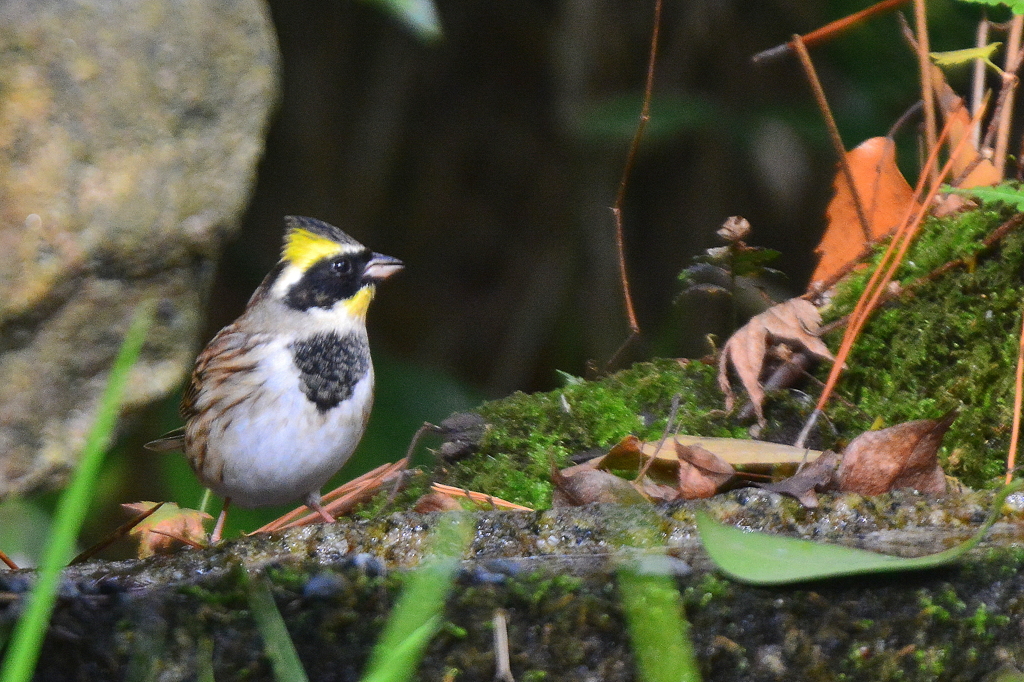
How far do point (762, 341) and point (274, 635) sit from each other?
1804 millimetres

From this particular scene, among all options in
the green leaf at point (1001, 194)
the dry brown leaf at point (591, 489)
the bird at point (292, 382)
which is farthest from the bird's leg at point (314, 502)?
the green leaf at point (1001, 194)

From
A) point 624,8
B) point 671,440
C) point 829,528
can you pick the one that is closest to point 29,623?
point 829,528

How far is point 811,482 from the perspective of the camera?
2.11 metres

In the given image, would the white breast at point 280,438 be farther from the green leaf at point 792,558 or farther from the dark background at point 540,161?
the dark background at point 540,161

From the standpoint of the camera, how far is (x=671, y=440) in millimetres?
2551

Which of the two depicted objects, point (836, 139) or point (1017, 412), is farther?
point (836, 139)

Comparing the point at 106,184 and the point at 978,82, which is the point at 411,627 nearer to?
the point at 106,184

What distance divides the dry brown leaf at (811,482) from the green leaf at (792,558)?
0.31m

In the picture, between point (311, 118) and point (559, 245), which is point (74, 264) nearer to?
point (311, 118)

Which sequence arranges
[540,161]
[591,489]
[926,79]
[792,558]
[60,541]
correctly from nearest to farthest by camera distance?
[60,541] < [792,558] < [591,489] < [926,79] < [540,161]

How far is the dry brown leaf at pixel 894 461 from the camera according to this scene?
85.9 inches

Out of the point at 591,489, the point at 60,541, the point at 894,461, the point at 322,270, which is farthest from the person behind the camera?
the point at 322,270

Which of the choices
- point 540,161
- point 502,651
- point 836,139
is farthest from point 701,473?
point 540,161

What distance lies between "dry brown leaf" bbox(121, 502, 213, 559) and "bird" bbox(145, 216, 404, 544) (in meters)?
0.21
